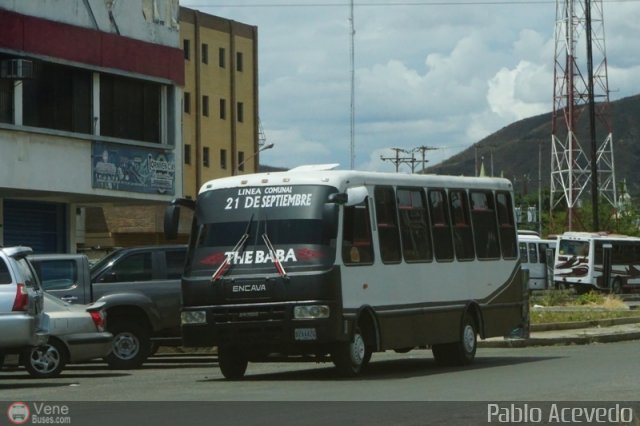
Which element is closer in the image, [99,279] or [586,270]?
[99,279]

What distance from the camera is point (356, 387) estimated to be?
18641 mm

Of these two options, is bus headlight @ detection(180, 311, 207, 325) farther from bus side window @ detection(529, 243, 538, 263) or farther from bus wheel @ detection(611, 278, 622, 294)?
bus wheel @ detection(611, 278, 622, 294)

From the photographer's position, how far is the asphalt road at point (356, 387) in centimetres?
1519

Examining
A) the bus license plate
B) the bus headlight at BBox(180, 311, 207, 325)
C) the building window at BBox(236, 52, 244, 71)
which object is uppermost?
the building window at BBox(236, 52, 244, 71)

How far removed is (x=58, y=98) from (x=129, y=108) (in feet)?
9.43

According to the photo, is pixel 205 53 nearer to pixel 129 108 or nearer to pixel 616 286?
pixel 616 286

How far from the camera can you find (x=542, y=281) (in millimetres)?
70875

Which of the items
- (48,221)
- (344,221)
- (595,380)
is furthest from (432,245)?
(48,221)

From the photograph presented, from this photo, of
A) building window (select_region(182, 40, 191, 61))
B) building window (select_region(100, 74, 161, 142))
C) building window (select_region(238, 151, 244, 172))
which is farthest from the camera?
building window (select_region(238, 151, 244, 172))

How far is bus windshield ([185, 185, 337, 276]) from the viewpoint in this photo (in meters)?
20.1

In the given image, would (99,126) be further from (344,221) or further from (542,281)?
(542,281)

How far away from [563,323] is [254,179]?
49.9ft

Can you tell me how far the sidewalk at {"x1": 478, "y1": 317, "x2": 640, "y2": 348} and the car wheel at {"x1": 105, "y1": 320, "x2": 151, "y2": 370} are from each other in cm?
803

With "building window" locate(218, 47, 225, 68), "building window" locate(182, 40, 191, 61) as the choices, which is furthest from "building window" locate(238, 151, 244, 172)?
"building window" locate(182, 40, 191, 61)
